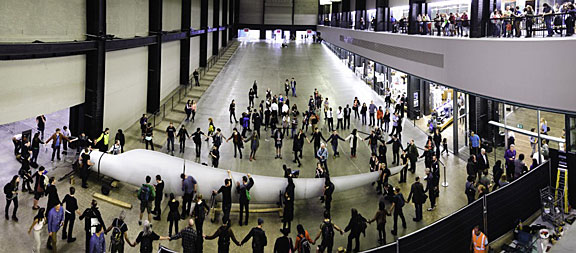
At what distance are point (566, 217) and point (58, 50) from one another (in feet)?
55.6

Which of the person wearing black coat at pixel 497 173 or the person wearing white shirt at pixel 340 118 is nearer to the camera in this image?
the person wearing black coat at pixel 497 173

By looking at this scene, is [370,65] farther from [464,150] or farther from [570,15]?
[570,15]

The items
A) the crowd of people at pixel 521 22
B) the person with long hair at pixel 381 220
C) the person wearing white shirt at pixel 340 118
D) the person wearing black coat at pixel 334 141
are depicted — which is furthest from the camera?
the person wearing white shirt at pixel 340 118

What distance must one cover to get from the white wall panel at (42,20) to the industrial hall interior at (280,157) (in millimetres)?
50

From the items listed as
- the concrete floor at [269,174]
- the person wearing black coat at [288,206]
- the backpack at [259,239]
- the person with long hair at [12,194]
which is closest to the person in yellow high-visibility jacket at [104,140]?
the concrete floor at [269,174]

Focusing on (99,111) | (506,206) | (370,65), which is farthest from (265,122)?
(370,65)

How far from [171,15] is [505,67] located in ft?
66.4

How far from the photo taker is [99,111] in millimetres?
14539

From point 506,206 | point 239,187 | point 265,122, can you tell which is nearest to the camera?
point 506,206

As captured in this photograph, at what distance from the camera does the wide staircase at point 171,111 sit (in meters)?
16.8

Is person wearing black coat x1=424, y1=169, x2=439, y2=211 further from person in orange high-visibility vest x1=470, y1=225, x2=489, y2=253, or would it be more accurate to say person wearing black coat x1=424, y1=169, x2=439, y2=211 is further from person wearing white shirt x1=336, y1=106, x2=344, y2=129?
person wearing white shirt x1=336, y1=106, x2=344, y2=129

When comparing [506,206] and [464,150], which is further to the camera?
[464,150]

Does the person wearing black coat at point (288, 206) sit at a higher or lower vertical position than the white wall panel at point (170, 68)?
lower

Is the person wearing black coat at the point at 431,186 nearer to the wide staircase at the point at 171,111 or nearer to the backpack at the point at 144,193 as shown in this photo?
the backpack at the point at 144,193
